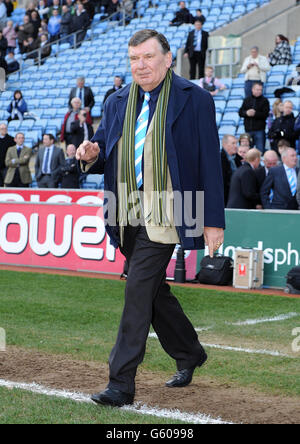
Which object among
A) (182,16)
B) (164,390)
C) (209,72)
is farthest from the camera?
(182,16)

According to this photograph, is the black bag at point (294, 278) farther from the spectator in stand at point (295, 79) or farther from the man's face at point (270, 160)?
the spectator in stand at point (295, 79)

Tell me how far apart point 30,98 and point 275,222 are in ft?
46.0

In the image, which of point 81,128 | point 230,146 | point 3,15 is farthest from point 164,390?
point 3,15

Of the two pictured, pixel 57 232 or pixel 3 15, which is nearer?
pixel 57 232

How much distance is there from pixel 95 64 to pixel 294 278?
47.5 feet

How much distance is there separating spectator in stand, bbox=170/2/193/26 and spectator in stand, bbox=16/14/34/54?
5.84m

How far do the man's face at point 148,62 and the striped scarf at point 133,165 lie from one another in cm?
10

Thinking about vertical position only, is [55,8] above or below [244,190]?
above

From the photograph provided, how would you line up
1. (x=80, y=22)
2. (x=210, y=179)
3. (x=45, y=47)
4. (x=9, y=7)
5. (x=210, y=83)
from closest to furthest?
(x=210, y=179) → (x=210, y=83) → (x=80, y=22) → (x=45, y=47) → (x=9, y=7)

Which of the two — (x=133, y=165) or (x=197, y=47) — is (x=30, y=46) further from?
(x=133, y=165)

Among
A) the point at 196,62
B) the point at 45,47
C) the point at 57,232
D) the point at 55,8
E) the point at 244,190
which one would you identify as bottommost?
the point at 57,232

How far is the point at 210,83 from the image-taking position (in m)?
17.5

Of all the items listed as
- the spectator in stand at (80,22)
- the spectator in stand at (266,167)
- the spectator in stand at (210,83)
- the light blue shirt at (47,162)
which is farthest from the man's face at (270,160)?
the spectator in stand at (80,22)
